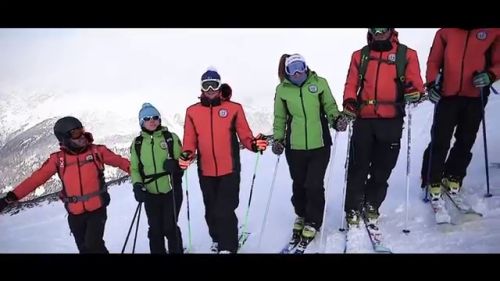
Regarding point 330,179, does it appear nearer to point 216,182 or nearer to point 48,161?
point 216,182

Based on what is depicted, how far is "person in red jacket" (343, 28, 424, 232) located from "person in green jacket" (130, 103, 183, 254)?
3.51ft

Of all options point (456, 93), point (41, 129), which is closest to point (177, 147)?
point (41, 129)

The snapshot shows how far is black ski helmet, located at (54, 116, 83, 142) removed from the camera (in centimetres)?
349

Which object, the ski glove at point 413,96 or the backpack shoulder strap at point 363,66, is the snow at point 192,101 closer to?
the backpack shoulder strap at point 363,66

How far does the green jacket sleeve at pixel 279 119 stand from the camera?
134 inches

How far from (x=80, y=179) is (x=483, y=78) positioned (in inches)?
97.3

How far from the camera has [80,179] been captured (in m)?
3.42

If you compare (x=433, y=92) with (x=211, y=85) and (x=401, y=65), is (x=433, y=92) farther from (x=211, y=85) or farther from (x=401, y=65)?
(x=211, y=85)

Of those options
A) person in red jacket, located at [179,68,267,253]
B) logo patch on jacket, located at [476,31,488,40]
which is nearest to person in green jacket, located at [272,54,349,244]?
person in red jacket, located at [179,68,267,253]

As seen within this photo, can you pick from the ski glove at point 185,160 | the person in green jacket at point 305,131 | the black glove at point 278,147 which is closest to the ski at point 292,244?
the person in green jacket at point 305,131

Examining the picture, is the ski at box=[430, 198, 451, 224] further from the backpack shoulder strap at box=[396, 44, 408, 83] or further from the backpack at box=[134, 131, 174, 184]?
the backpack at box=[134, 131, 174, 184]

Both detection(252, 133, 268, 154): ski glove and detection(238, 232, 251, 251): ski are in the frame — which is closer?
detection(252, 133, 268, 154): ski glove
